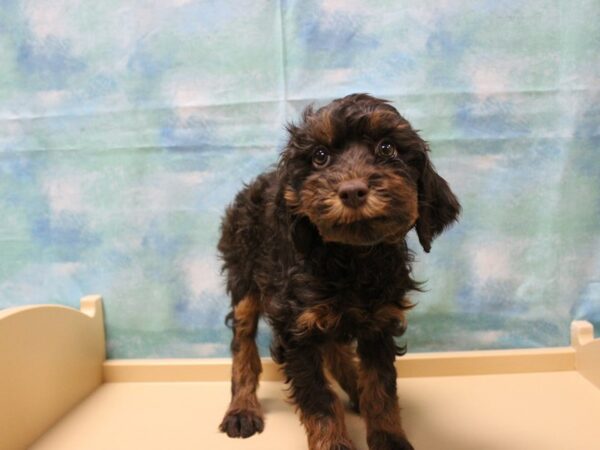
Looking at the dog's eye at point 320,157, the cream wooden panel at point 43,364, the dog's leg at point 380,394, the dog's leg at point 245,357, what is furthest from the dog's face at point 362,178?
the cream wooden panel at point 43,364

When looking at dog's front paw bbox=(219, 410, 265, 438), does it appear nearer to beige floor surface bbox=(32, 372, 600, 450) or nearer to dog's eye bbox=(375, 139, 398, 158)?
beige floor surface bbox=(32, 372, 600, 450)

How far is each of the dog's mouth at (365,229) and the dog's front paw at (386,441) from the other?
2.33ft

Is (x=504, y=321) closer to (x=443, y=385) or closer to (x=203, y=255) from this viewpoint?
(x=443, y=385)

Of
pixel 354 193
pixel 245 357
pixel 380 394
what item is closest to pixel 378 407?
pixel 380 394

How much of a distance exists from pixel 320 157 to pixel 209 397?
1.31m

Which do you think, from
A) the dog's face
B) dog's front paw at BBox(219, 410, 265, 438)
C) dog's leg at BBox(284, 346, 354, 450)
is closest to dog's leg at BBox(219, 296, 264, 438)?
dog's front paw at BBox(219, 410, 265, 438)

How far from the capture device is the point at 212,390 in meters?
2.59

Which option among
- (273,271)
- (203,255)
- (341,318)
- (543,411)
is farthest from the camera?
(203,255)

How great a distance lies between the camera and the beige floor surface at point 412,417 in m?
2.05

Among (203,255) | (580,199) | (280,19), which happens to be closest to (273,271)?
(203,255)

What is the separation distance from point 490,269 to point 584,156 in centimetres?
65

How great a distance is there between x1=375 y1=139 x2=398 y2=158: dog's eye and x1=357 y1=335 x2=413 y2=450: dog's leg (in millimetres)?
650

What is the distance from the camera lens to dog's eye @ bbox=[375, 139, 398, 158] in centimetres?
173

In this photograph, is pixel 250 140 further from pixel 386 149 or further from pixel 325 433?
pixel 325 433
